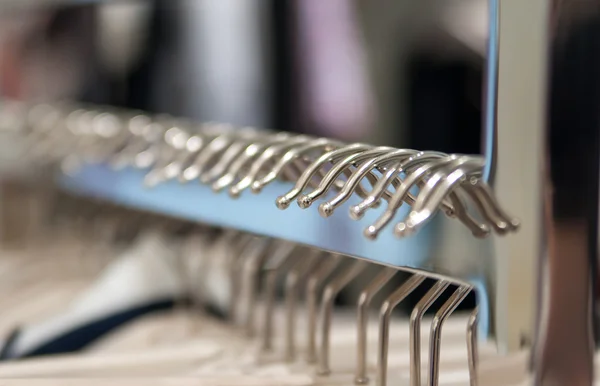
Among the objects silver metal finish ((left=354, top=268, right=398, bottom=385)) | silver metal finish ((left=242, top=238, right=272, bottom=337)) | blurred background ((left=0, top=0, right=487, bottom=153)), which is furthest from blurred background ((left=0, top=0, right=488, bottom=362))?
silver metal finish ((left=354, top=268, right=398, bottom=385))

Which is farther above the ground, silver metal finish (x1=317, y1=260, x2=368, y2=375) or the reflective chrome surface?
the reflective chrome surface

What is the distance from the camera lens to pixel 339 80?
92cm

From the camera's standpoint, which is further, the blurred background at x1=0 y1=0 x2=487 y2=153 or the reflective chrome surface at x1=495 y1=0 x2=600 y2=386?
the blurred background at x1=0 y1=0 x2=487 y2=153

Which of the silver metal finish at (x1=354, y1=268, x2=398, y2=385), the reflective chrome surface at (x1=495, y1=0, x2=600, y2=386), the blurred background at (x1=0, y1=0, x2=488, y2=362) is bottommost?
the silver metal finish at (x1=354, y1=268, x2=398, y2=385)

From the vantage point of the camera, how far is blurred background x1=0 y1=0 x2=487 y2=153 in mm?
908

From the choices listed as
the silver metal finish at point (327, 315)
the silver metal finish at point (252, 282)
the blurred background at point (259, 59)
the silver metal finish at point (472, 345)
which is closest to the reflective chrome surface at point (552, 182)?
the silver metal finish at point (472, 345)

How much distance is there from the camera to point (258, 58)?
93 cm

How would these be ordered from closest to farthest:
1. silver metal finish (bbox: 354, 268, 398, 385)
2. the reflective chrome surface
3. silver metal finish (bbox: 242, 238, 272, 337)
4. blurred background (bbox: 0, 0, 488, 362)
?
the reflective chrome surface
silver metal finish (bbox: 354, 268, 398, 385)
silver metal finish (bbox: 242, 238, 272, 337)
blurred background (bbox: 0, 0, 488, 362)

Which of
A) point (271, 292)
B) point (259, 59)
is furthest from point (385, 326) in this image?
point (259, 59)

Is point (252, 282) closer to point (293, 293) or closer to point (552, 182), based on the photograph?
point (293, 293)

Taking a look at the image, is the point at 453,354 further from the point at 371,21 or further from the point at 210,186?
the point at 371,21

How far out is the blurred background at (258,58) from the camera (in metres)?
0.91

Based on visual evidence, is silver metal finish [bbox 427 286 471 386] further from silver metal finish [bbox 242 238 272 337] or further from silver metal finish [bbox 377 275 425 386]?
silver metal finish [bbox 242 238 272 337]

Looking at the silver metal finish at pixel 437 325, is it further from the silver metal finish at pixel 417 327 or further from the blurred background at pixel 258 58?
the blurred background at pixel 258 58
